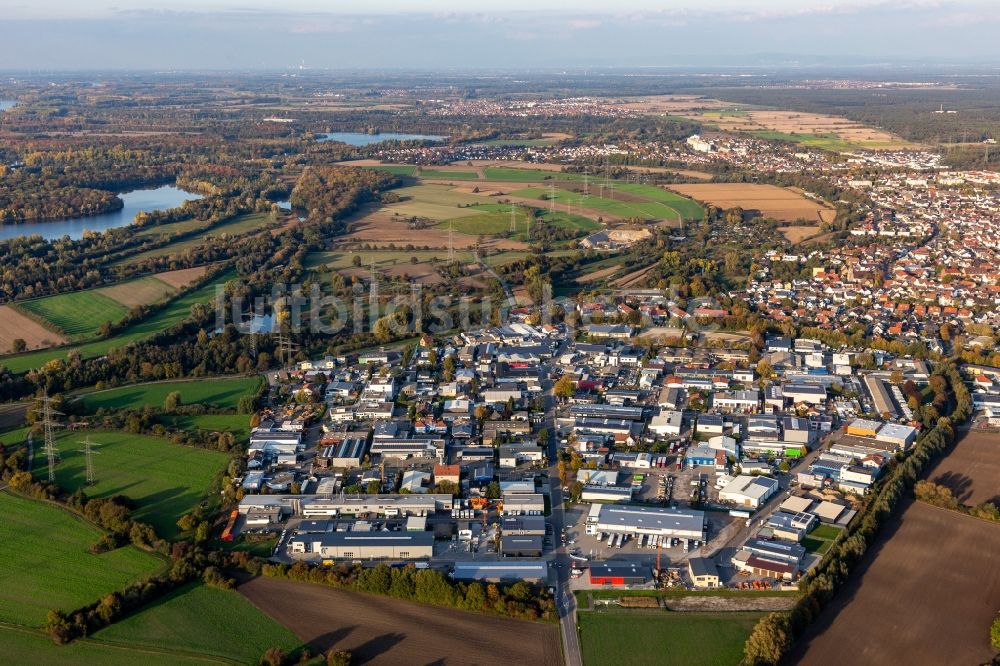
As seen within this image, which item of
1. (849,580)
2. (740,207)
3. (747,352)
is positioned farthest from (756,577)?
(740,207)

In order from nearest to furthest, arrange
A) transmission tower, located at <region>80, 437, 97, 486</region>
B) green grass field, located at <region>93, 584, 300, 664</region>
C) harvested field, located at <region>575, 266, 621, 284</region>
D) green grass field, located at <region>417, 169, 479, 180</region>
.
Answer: green grass field, located at <region>93, 584, 300, 664</region>, transmission tower, located at <region>80, 437, 97, 486</region>, harvested field, located at <region>575, 266, 621, 284</region>, green grass field, located at <region>417, 169, 479, 180</region>

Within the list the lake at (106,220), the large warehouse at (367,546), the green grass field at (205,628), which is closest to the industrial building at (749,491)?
the large warehouse at (367,546)

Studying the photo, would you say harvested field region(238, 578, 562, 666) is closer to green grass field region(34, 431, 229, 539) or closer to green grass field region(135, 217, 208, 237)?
green grass field region(34, 431, 229, 539)

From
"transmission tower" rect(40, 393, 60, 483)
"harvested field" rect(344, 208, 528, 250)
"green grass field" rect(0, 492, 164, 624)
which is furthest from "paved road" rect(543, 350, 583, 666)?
"harvested field" rect(344, 208, 528, 250)

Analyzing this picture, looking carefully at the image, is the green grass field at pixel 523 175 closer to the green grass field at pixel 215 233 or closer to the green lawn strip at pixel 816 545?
the green grass field at pixel 215 233

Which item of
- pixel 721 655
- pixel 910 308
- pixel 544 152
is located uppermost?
pixel 544 152

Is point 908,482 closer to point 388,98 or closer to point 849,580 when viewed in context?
point 849,580

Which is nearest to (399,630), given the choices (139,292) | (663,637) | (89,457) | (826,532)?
(663,637)
